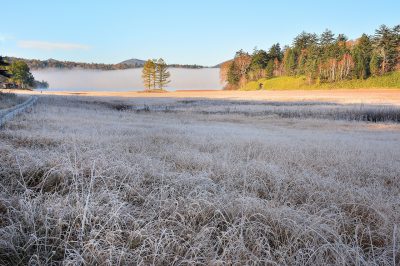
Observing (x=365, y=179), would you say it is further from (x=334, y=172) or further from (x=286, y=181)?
(x=286, y=181)

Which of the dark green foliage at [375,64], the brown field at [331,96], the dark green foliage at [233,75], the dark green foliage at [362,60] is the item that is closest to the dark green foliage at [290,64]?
the dark green foliage at [233,75]

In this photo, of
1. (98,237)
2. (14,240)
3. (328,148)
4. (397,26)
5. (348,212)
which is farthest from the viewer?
(397,26)

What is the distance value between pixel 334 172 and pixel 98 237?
4.96m

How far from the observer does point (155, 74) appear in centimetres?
10531

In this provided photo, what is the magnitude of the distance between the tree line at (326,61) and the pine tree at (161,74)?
989 inches

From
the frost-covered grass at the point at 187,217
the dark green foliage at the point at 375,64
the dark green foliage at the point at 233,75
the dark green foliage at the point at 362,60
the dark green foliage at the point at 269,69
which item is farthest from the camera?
the dark green foliage at the point at 233,75

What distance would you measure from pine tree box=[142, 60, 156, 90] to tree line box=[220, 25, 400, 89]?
30.0m

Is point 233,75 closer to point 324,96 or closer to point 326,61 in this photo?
point 326,61

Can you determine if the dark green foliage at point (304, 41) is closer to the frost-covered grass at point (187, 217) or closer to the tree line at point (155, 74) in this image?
the tree line at point (155, 74)

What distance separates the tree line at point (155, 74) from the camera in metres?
104

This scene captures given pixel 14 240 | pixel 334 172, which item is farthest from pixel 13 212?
pixel 334 172

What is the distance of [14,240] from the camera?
2.41 metres

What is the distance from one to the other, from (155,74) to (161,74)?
2.43 m

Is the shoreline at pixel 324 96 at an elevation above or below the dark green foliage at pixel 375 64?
below
